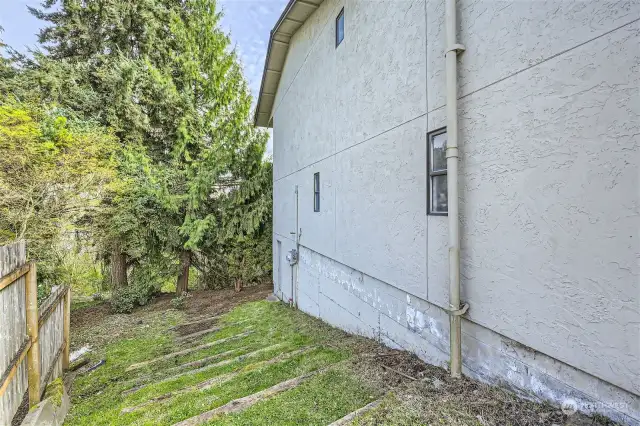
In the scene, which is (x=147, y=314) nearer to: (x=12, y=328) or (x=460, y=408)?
(x=12, y=328)

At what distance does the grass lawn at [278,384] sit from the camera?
9.63 ft

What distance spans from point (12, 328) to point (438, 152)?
4895 mm

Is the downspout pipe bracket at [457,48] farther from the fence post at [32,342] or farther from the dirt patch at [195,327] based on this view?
the dirt patch at [195,327]

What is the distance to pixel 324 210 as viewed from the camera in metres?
7.86

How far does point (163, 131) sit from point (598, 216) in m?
Answer: 17.0

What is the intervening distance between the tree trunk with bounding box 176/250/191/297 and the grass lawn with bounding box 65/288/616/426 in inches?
257

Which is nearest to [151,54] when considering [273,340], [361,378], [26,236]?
[26,236]

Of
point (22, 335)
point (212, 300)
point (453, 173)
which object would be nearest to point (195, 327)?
point (212, 300)

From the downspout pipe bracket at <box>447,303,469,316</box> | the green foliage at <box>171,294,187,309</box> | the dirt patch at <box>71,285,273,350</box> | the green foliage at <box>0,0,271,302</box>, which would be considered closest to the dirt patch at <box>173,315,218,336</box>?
the dirt patch at <box>71,285,273,350</box>

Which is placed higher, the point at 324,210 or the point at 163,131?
the point at 163,131

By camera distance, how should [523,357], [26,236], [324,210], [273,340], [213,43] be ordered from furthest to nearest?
1. [213,43]
2. [26,236]
3. [324,210]
4. [273,340]
5. [523,357]

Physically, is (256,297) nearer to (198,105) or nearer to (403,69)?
(198,105)

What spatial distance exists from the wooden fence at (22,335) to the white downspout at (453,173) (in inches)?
169

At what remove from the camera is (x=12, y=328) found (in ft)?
11.1
